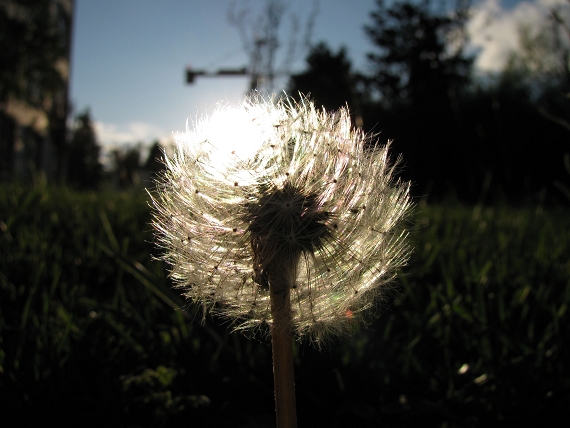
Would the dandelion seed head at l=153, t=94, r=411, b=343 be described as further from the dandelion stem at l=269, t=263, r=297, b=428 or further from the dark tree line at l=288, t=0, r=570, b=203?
the dark tree line at l=288, t=0, r=570, b=203

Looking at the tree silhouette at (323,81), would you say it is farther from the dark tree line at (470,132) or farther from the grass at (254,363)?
the grass at (254,363)

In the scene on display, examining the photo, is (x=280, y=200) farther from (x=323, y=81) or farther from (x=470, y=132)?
(x=323, y=81)

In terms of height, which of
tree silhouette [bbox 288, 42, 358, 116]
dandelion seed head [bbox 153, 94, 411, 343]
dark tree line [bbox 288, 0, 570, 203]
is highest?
tree silhouette [bbox 288, 42, 358, 116]

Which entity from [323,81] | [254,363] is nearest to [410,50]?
[323,81]

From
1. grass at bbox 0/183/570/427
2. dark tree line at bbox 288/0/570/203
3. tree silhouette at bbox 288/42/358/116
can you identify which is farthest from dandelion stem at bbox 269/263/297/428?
tree silhouette at bbox 288/42/358/116

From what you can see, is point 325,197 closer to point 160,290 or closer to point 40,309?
point 160,290

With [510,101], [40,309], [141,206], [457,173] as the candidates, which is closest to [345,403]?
[40,309]
